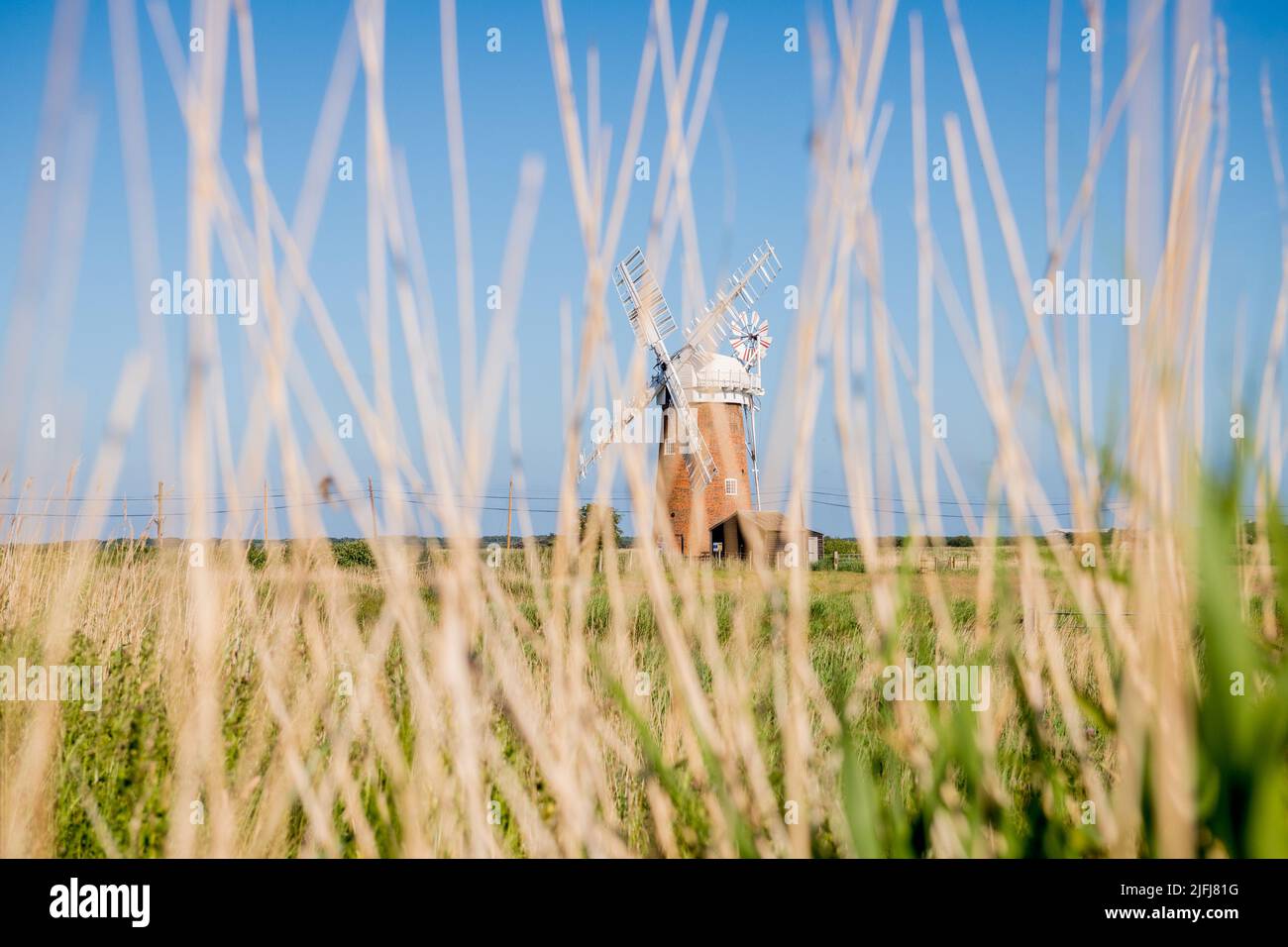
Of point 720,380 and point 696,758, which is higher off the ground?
point 720,380

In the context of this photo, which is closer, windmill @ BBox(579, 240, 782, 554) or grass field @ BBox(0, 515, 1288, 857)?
grass field @ BBox(0, 515, 1288, 857)

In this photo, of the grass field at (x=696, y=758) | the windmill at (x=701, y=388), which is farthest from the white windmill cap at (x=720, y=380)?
the grass field at (x=696, y=758)

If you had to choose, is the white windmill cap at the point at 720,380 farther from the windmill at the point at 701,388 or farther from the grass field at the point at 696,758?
the grass field at the point at 696,758

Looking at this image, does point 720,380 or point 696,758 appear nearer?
point 696,758

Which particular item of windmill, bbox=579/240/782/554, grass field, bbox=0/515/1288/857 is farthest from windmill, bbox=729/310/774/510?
grass field, bbox=0/515/1288/857

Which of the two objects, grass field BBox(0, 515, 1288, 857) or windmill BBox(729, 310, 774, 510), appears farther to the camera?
windmill BBox(729, 310, 774, 510)

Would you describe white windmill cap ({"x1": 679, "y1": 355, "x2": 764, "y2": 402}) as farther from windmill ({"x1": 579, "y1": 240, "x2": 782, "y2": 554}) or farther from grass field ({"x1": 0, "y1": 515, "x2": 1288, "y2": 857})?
grass field ({"x1": 0, "y1": 515, "x2": 1288, "y2": 857})

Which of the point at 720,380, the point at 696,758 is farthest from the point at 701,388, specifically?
the point at 696,758

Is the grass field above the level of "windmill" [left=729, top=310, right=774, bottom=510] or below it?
below

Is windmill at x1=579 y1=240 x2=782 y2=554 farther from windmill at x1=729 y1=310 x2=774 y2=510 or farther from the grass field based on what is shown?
the grass field

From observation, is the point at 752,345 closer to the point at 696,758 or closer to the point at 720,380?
the point at 720,380

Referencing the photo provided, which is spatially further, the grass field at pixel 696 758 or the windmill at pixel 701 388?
the windmill at pixel 701 388

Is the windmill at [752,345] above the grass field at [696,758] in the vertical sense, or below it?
above
